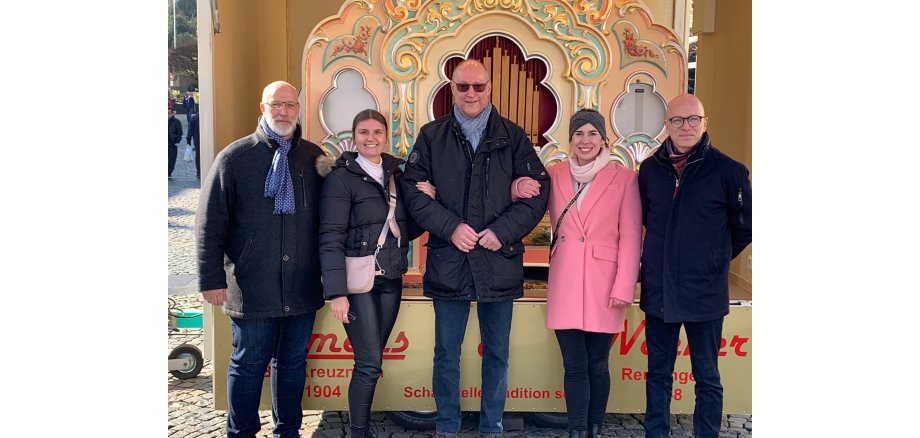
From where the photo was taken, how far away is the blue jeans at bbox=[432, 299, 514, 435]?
9.94 feet

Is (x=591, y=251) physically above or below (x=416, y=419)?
above

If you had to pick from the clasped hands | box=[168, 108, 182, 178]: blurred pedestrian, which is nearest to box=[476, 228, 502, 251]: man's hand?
the clasped hands

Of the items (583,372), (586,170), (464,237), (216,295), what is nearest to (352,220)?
(464,237)

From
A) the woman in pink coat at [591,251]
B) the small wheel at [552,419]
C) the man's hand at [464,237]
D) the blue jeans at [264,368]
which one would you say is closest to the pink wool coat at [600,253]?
the woman in pink coat at [591,251]

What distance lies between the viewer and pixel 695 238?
2.79m

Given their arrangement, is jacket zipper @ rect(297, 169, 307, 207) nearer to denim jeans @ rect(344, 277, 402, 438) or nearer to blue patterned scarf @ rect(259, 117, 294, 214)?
blue patterned scarf @ rect(259, 117, 294, 214)

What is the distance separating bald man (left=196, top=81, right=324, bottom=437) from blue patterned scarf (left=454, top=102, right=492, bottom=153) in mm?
576

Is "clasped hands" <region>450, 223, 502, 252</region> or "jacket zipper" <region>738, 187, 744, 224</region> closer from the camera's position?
"jacket zipper" <region>738, 187, 744, 224</region>

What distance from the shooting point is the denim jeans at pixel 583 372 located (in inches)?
117

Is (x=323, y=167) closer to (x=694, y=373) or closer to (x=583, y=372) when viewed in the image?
(x=583, y=372)

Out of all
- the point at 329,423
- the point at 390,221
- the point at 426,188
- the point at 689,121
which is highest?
the point at 689,121

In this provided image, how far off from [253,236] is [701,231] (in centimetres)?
157

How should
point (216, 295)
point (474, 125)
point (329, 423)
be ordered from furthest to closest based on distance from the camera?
1. point (329, 423)
2. point (474, 125)
3. point (216, 295)

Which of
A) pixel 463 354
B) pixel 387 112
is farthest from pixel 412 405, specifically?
pixel 387 112
